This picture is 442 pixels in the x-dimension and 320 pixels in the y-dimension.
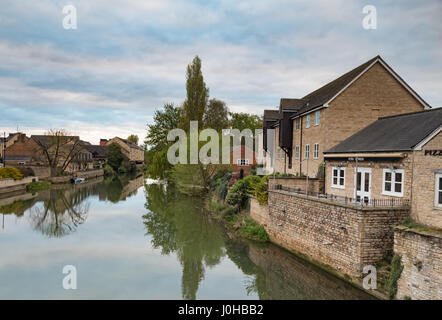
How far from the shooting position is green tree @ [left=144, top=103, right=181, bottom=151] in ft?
162

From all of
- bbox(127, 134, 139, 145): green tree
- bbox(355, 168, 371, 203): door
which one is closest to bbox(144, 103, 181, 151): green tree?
bbox(355, 168, 371, 203): door

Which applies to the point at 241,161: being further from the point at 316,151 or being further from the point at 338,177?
the point at 338,177

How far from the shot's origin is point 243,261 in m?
15.6

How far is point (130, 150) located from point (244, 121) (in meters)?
48.4

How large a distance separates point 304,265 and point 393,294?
Result: 4379mm

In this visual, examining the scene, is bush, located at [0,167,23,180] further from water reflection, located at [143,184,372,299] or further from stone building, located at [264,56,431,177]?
stone building, located at [264,56,431,177]

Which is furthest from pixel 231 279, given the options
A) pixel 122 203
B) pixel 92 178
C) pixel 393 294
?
pixel 92 178

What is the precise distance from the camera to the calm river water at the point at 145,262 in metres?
11.8

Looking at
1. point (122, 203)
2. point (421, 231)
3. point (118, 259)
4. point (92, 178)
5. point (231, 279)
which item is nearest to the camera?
point (421, 231)

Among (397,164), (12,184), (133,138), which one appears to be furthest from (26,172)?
(133,138)

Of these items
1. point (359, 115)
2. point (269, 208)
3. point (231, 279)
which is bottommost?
point (231, 279)

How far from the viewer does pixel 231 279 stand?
13.5 metres

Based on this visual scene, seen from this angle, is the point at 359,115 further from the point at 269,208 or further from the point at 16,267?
the point at 16,267

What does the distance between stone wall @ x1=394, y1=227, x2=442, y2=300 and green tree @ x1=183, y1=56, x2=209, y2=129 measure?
34.9 metres
